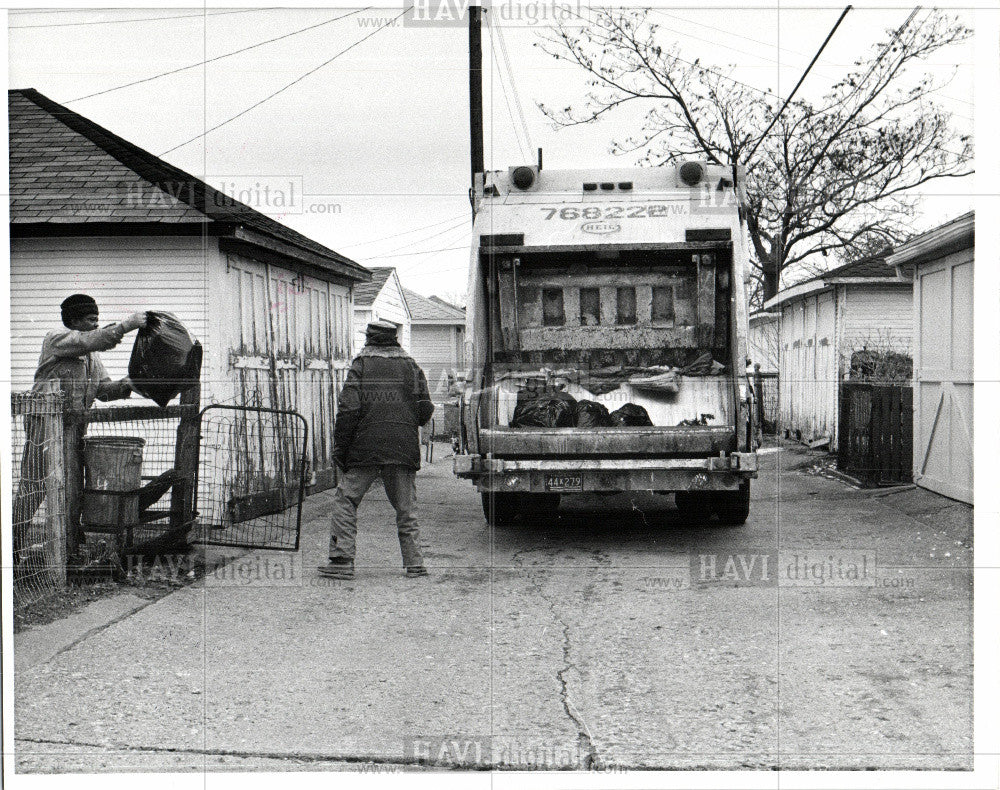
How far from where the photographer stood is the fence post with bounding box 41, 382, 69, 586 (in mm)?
6504

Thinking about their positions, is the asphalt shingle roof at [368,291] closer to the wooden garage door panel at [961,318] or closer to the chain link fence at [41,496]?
the wooden garage door panel at [961,318]

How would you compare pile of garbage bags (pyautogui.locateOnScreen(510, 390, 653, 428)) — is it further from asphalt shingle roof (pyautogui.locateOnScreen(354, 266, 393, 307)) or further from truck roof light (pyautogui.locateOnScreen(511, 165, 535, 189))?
asphalt shingle roof (pyautogui.locateOnScreen(354, 266, 393, 307))

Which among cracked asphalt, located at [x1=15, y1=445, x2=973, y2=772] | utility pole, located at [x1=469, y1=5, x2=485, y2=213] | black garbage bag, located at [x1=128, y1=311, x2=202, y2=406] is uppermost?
utility pole, located at [x1=469, y1=5, x2=485, y2=213]

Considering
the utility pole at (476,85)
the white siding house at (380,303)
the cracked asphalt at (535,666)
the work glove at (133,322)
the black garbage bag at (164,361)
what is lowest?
the cracked asphalt at (535,666)

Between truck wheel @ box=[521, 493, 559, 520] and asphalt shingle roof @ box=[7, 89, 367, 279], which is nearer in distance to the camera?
asphalt shingle roof @ box=[7, 89, 367, 279]

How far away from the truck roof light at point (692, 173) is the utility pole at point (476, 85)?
377cm

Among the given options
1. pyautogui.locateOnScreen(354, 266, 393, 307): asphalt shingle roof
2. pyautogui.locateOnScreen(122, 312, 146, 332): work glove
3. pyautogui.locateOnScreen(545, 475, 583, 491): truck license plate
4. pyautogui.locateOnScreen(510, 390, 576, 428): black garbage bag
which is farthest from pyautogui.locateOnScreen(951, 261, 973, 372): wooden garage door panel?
pyautogui.locateOnScreen(354, 266, 393, 307): asphalt shingle roof

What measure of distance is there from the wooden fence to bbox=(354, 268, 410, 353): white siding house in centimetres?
775

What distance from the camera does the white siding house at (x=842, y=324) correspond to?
17.8 m

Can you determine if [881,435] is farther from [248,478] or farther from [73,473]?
[73,473]

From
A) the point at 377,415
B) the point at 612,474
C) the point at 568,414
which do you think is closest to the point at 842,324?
the point at 568,414

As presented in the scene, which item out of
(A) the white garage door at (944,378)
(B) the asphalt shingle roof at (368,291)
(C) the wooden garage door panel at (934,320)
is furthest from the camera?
(B) the asphalt shingle roof at (368,291)

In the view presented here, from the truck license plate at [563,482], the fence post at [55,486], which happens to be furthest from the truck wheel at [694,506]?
the fence post at [55,486]

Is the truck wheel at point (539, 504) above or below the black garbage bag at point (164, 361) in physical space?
below
